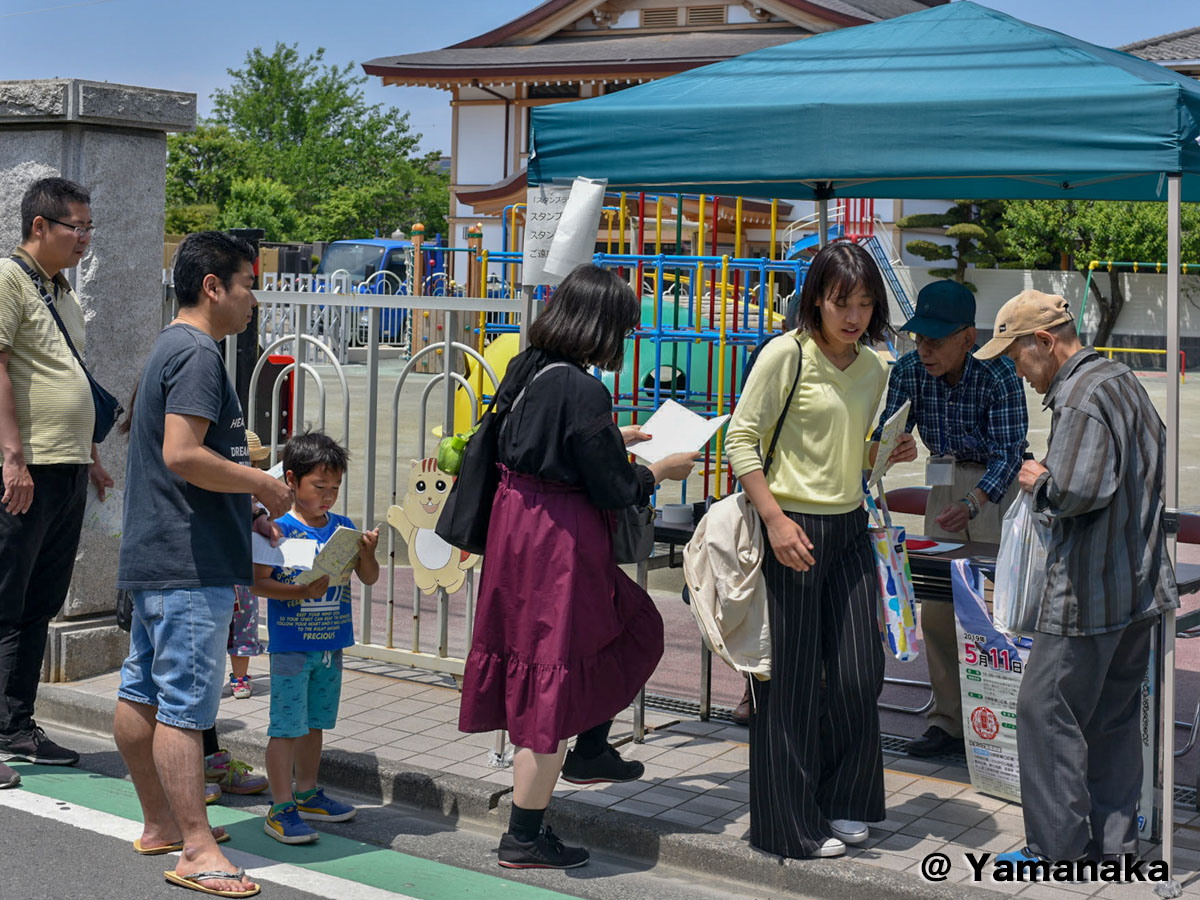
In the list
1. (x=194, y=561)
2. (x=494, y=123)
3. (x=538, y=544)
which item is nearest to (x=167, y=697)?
(x=194, y=561)

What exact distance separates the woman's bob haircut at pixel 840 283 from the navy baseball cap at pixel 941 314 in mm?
1075

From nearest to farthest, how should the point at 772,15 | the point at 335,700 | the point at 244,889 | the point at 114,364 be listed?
the point at 244,889
the point at 335,700
the point at 114,364
the point at 772,15

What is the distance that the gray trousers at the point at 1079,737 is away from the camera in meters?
4.01

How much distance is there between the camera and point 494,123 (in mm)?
32344

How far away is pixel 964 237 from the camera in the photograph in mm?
29156

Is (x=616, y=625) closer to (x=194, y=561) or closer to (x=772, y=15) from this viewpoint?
(x=194, y=561)

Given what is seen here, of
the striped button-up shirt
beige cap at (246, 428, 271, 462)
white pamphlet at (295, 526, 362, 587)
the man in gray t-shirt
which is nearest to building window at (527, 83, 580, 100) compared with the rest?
beige cap at (246, 428, 271, 462)

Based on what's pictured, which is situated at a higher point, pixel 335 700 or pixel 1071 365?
pixel 1071 365

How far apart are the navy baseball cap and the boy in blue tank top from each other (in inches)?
87.2

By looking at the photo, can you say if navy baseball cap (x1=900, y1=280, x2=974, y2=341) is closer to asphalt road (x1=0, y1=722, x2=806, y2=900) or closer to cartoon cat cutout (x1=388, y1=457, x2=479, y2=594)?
cartoon cat cutout (x1=388, y1=457, x2=479, y2=594)

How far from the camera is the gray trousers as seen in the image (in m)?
4.01

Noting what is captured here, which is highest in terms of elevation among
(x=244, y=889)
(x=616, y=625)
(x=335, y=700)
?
(x=616, y=625)

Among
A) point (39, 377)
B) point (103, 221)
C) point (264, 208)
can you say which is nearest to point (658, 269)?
point (103, 221)

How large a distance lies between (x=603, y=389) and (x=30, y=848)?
225 cm
